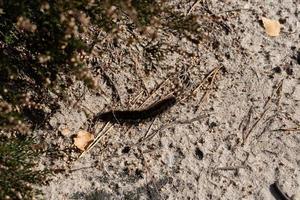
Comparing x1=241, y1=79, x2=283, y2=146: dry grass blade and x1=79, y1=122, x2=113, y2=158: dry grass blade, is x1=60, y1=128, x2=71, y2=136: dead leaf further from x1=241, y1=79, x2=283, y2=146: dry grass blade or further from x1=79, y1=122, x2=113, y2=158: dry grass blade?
x1=241, y1=79, x2=283, y2=146: dry grass blade

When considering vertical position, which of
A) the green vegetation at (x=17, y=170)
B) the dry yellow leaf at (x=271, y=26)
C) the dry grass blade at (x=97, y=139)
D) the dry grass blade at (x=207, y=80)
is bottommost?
the green vegetation at (x=17, y=170)

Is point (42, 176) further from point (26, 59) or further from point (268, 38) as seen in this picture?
point (268, 38)

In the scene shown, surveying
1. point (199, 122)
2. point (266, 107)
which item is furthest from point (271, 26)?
point (199, 122)

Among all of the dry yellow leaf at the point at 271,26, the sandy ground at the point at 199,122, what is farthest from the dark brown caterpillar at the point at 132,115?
the dry yellow leaf at the point at 271,26

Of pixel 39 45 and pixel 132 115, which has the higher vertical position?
pixel 39 45

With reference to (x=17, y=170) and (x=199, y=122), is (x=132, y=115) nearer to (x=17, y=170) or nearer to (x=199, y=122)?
(x=199, y=122)

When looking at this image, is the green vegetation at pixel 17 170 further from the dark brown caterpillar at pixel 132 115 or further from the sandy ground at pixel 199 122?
the dark brown caterpillar at pixel 132 115

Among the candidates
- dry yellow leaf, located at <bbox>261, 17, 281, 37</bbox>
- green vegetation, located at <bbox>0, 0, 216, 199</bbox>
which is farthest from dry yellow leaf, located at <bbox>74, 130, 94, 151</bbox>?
dry yellow leaf, located at <bbox>261, 17, 281, 37</bbox>
